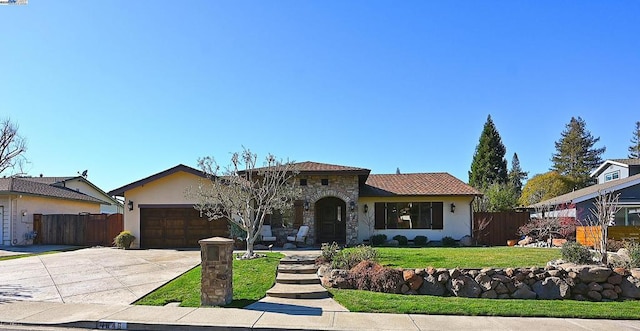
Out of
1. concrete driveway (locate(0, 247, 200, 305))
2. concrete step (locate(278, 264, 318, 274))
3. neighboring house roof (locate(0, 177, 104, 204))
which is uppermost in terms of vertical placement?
neighboring house roof (locate(0, 177, 104, 204))

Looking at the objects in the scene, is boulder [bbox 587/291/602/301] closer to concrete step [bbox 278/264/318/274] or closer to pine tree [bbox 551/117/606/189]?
concrete step [bbox 278/264/318/274]

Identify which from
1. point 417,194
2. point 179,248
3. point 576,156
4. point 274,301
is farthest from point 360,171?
point 576,156

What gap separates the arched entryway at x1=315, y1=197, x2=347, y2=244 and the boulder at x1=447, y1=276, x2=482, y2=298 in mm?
11746

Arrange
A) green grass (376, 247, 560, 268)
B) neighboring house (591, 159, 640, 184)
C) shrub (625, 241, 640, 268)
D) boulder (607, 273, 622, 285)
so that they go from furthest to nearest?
neighboring house (591, 159, 640, 184)
green grass (376, 247, 560, 268)
shrub (625, 241, 640, 268)
boulder (607, 273, 622, 285)

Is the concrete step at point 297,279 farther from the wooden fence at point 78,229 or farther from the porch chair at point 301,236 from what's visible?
the wooden fence at point 78,229

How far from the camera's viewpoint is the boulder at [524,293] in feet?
33.8

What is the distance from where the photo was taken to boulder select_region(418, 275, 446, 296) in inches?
415

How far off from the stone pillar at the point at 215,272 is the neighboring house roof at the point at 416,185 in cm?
1365

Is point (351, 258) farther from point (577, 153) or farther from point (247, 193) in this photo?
point (577, 153)

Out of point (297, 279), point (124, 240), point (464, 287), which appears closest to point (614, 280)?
point (464, 287)

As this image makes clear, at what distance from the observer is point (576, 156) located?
50.4 meters

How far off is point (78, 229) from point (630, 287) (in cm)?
2387

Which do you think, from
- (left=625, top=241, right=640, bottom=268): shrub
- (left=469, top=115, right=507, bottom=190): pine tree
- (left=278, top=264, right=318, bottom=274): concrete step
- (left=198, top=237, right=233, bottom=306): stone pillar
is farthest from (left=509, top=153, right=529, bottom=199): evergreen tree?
→ (left=198, top=237, right=233, bottom=306): stone pillar

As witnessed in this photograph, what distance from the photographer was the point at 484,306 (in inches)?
356
